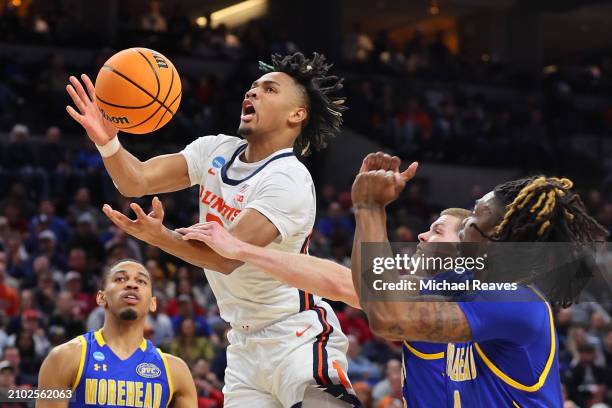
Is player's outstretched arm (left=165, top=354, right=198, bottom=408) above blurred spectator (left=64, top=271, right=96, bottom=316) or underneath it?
underneath

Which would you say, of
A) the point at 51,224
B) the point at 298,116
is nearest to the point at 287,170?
the point at 298,116

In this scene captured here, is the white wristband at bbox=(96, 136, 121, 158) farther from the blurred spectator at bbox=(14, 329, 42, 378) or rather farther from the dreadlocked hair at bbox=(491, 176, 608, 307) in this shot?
the blurred spectator at bbox=(14, 329, 42, 378)

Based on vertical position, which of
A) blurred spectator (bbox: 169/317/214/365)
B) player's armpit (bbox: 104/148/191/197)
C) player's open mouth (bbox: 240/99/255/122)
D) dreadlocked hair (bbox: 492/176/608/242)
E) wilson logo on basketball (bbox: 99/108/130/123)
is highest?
player's open mouth (bbox: 240/99/255/122)

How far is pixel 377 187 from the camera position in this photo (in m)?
2.86

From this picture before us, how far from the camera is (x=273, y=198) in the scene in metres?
4.23

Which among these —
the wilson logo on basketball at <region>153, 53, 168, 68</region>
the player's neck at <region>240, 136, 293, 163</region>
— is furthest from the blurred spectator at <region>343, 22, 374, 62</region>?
the player's neck at <region>240, 136, 293, 163</region>

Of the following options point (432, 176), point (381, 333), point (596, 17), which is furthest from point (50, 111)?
point (596, 17)

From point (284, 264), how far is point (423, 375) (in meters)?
0.74

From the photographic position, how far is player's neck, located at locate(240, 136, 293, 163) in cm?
461

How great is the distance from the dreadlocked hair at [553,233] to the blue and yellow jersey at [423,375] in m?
0.80

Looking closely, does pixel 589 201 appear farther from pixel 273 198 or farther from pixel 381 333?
pixel 381 333

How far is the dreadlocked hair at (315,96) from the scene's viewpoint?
15.7ft

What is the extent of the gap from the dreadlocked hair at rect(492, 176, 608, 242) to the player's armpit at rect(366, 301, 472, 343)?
Answer: 1.16 feet

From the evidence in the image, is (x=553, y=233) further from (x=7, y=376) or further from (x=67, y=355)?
(x=7, y=376)
